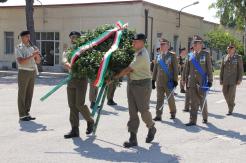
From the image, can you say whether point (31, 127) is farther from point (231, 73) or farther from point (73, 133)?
point (231, 73)

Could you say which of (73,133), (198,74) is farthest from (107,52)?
(198,74)

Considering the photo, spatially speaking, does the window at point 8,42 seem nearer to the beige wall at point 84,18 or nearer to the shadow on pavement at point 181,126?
the beige wall at point 84,18

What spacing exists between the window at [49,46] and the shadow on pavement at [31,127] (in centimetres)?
2812

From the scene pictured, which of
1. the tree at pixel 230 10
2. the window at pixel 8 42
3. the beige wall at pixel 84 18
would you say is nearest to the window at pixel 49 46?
the beige wall at pixel 84 18

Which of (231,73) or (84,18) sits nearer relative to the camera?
(231,73)

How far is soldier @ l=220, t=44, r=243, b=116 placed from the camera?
12.0m

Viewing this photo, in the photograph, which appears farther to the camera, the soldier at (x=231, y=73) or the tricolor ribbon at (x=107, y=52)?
the soldier at (x=231, y=73)

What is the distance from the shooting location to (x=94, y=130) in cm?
849

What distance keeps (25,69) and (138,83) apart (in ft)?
11.3

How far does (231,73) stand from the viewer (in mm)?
11969

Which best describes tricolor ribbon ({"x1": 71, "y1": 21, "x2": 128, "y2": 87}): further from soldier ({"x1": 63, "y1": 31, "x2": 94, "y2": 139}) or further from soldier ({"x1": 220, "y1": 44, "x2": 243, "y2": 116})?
soldier ({"x1": 220, "y1": 44, "x2": 243, "y2": 116})

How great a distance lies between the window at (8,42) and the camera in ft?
129

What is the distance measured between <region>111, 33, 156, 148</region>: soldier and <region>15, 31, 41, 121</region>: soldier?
3.02 m

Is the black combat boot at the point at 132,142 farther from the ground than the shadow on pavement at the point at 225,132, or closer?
farther from the ground
